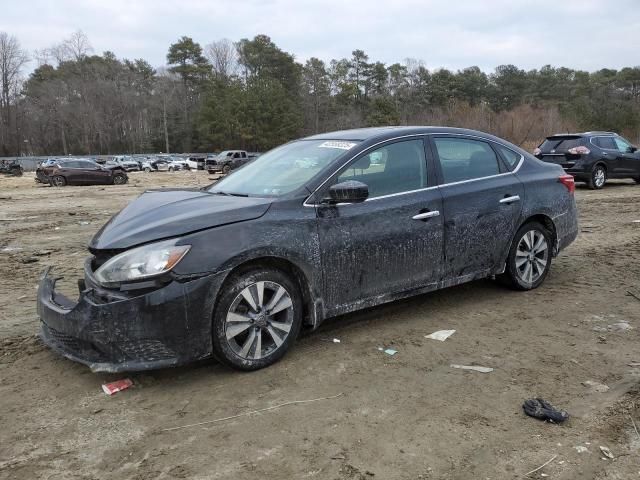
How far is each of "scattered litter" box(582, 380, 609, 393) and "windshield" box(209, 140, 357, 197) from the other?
7.65 ft

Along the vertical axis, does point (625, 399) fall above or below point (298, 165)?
below

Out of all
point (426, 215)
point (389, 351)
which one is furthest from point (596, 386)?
point (426, 215)

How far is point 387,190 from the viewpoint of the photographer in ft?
14.2

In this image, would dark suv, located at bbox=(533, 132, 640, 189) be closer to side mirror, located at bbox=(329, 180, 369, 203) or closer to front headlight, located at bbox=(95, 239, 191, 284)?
side mirror, located at bbox=(329, 180, 369, 203)

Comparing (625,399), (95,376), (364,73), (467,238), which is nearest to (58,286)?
(95,376)

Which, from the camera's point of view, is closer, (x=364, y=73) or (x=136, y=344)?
(x=136, y=344)

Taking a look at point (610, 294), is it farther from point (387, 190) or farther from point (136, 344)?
point (136, 344)

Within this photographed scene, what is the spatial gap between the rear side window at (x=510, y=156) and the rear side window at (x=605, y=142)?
466 inches

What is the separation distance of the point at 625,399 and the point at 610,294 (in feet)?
7.72

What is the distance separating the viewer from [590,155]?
50.2 ft

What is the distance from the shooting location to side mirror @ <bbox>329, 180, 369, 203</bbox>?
3867 mm

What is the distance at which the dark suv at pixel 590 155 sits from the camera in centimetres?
1533

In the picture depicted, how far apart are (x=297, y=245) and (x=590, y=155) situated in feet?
46.5

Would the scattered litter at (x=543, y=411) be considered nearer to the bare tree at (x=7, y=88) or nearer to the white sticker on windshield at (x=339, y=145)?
the white sticker on windshield at (x=339, y=145)
